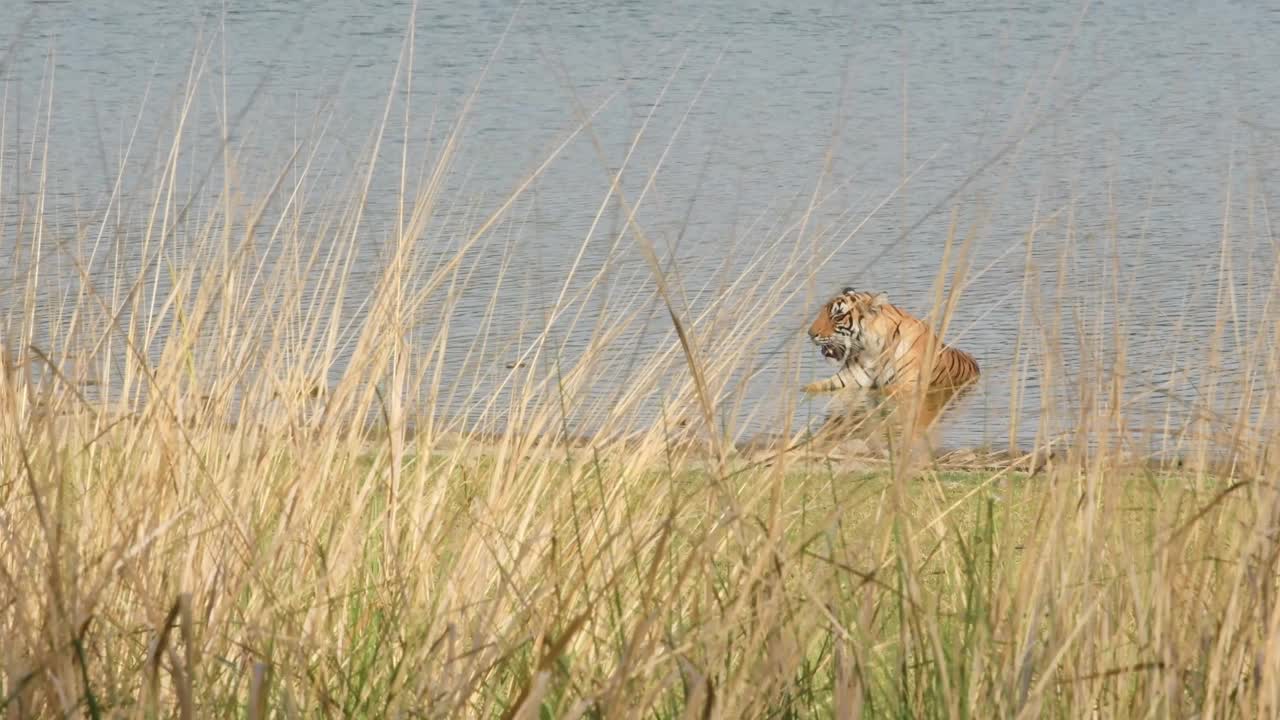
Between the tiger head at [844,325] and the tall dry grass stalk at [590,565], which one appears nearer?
the tall dry grass stalk at [590,565]

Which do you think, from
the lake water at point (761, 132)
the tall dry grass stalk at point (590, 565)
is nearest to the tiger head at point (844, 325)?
the lake water at point (761, 132)

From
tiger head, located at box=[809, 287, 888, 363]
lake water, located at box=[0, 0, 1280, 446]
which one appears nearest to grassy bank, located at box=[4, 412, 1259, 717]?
lake water, located at box=[0, 0, 1280, 446]

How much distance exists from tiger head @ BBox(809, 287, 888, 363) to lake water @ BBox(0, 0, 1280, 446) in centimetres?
42

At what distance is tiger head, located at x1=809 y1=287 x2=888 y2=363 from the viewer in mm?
9469

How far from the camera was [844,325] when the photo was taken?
9625mm

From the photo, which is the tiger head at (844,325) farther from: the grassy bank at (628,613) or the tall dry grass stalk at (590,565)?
the grassy bank at (628,613)

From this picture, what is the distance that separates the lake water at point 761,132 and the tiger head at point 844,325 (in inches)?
16.5

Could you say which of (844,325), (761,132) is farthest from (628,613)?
(761,132)

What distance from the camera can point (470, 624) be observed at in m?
2.44

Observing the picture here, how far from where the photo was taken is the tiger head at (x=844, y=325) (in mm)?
9469

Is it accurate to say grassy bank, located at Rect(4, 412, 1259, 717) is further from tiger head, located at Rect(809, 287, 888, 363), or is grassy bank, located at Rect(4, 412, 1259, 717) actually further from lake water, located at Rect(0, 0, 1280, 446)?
tiger head, located at Rect(809, 287, 888, 363)

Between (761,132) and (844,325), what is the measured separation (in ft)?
18.7

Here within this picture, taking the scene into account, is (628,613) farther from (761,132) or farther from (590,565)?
(761,132)

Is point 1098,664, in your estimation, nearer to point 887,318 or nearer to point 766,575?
point 766,575
